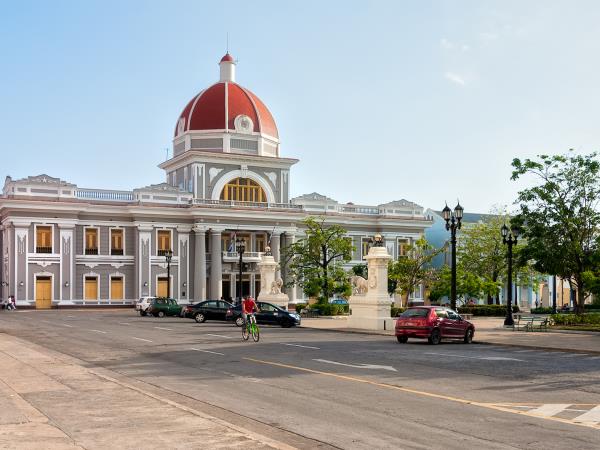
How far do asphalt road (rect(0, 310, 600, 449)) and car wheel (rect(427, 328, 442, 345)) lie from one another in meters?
0.55

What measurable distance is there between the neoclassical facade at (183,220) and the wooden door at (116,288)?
10cm

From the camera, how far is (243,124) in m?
80.9

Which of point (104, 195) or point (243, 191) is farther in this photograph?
point (243, 191)

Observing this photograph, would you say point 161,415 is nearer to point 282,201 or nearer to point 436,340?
point 436,340

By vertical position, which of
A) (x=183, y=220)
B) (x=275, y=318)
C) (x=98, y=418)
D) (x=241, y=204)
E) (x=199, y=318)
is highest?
(x=241, y=204)

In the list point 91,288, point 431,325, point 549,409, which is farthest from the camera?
point 91,288

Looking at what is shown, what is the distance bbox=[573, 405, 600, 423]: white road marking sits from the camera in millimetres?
12125

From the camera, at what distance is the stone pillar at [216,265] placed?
3017 inches

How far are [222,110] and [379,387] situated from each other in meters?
67.0

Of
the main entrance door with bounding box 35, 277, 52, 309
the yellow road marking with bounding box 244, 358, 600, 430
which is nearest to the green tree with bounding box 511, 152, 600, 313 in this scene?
the yellow road marking with bounding box 244, 358, 600, 430

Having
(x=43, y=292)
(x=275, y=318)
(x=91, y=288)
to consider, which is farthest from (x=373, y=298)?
(x=43, y=292)

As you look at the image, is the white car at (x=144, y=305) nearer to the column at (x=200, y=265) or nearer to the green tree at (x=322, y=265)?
the green tree at (x=322, y=265)

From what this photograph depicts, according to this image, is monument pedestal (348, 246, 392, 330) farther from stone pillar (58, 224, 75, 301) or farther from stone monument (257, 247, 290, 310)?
stone pillar (58, 224, 75, 301)

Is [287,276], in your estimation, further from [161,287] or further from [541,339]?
[541,339]
